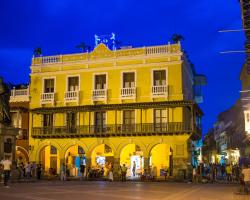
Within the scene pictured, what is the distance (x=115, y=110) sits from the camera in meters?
43.5

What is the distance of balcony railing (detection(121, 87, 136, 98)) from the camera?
4341cm

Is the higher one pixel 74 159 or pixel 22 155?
pixel 22 155

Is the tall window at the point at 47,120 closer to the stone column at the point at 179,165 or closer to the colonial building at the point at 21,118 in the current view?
the colonial building at the point at 21,118

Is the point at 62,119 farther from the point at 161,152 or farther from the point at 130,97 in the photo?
the point at 161,152

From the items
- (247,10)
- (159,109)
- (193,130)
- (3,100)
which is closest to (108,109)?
(159,109)

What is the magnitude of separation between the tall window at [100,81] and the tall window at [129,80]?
214cm

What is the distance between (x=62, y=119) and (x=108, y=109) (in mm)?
5208

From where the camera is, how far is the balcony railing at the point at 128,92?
43.4m

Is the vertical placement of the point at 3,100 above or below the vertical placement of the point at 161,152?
above

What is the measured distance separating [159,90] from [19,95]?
15.4 metres

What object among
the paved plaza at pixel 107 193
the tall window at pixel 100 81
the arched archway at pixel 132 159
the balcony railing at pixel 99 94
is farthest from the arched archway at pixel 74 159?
the paved plaza at pixel 107 193

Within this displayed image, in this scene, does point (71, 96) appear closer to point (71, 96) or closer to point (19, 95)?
point (71, 96)

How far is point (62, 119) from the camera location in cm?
4569

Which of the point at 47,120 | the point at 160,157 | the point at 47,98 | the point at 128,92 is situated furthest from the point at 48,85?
the point at 160,157
